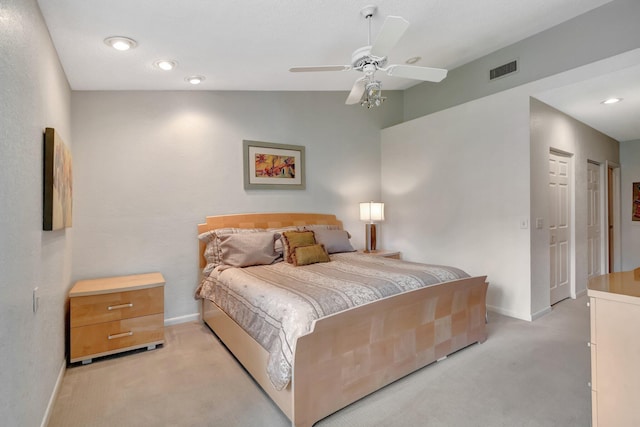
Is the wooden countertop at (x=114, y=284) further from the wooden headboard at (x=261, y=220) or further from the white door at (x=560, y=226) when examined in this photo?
the white door at (x=560, y=226)

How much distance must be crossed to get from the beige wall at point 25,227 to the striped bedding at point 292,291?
1.14m

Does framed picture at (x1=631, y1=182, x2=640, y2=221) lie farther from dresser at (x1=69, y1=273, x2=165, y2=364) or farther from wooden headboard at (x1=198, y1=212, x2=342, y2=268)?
dresser at (x1=69, y1=273, x2=165, y2=364)

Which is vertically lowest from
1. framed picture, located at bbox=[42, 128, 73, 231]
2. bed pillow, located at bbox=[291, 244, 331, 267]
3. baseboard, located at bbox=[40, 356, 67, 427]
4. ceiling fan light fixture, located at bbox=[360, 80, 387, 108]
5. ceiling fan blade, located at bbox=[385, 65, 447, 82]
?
baseboard, located at bbox=[40, 356, 67, 427]

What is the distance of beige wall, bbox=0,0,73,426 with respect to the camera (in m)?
1.27

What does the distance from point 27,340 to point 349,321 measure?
163 cm

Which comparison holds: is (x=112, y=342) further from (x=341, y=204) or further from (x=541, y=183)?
(x=541, y=183)

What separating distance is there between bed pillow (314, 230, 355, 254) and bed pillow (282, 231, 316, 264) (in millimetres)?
234

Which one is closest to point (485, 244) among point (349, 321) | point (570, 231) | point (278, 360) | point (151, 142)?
point (570, 231)

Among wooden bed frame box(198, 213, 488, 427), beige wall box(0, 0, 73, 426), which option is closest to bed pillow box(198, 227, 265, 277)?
wooden bed frame box(198, 213, 488, 427)

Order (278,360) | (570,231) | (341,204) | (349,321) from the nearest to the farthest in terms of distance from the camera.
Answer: (278,360) → (349,321) → (570,231) → (341,204)

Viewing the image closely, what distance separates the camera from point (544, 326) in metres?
3.25

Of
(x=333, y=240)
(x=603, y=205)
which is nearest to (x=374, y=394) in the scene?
(x=333, y=240)

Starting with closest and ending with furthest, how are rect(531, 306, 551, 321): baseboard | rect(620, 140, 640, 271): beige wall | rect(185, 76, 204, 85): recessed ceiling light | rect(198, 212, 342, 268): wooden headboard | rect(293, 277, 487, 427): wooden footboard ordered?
rect(293, 277, 487, 427): wooden footboard → rect(185, 76, 204, 85): recessed ceiling light → rect(531, 306, 551, 321): baseboard → rect(198, 212, 342, 268): wooden headboard → rect(620, 140, 640, 271): beige wall

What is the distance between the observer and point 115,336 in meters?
2.66
